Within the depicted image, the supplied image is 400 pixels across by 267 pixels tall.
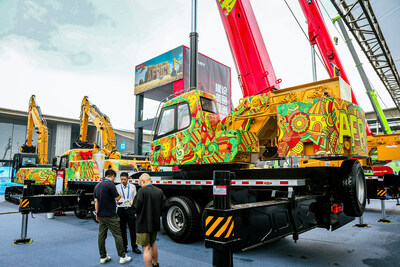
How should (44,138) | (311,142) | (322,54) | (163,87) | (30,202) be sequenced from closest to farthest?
1. (311,142)
2. (30,202)
3. (322,54)
4. (44,138)
5. (163,87)

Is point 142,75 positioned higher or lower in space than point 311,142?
higher

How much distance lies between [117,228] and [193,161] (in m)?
2.04

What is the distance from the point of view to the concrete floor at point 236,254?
529 cm

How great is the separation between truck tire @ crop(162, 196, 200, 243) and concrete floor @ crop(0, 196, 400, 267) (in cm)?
21

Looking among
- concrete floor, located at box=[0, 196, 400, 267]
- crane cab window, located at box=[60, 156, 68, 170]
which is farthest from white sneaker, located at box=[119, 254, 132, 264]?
crane cab window, located at box=[60, 156, 68, 170]

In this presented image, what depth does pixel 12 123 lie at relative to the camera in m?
35.8

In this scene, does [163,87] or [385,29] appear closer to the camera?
[385,29]

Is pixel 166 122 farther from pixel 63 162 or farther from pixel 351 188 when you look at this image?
pixel 63 162

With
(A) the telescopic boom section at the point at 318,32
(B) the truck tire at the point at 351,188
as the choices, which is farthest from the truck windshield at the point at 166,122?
(A) the telescopic boom section at the point at 318,32

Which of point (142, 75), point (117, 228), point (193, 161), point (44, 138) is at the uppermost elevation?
point (142, 75)

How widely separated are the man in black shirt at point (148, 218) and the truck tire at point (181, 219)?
1656mm

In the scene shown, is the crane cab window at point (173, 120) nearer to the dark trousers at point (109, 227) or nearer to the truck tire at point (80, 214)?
the dark trousers at point (109, 227)

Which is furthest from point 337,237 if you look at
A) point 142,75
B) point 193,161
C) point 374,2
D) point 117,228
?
point 142,75

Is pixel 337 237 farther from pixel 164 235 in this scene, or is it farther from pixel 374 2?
pixel 374 2
